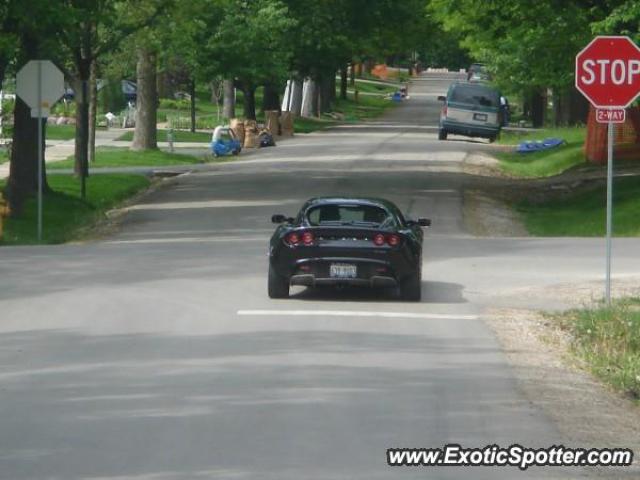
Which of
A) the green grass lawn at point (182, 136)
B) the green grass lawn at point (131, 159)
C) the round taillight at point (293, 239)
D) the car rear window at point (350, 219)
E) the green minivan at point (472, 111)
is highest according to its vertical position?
the green minivan at point (472, 111)

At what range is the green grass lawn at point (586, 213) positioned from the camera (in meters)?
30.3

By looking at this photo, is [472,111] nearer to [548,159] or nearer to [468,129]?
[468,129]

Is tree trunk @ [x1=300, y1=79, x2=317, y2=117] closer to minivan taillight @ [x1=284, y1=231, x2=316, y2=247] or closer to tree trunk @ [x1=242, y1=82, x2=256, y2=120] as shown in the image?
tree trunk @ [x1=242, y1=82, x2=256, y2=120]

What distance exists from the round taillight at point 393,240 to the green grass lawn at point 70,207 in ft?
36.9

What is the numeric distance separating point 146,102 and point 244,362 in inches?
1585

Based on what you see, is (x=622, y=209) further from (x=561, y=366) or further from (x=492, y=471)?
(x=492, y=471)

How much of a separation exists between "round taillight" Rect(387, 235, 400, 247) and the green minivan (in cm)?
4554

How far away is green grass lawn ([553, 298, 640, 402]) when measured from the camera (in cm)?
1331

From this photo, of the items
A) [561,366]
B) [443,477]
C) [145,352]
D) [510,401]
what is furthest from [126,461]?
[561,366]

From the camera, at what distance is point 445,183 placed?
133ft

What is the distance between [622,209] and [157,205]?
10.7 metres

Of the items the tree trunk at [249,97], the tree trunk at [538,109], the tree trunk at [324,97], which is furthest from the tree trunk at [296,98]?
the tree trunk at [538,109]

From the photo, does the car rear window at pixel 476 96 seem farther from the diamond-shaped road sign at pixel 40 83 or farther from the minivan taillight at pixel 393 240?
the minivan taillight at pixel 393 240

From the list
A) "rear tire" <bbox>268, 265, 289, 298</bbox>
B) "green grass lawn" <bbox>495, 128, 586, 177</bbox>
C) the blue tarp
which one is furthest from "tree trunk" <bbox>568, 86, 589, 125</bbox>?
"rear tire" <bbox>268, 265, 289, 298</bbox>
